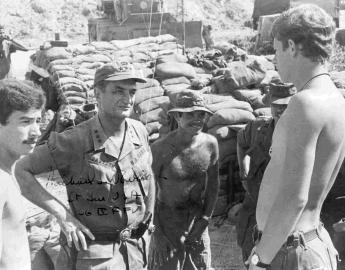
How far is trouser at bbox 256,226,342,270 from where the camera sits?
102 inches

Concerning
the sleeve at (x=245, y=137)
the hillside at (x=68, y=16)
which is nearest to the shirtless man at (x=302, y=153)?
the sleeve at (x=245, y=137)

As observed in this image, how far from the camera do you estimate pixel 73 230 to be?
344 centimetres

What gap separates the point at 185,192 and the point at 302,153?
8.36 feet

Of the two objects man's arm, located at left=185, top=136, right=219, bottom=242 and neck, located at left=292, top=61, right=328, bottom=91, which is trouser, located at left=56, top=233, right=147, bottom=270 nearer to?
man's arm, located at left=185, top=136, right=219, bottom=242

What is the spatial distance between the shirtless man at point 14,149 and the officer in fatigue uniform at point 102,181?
505mm

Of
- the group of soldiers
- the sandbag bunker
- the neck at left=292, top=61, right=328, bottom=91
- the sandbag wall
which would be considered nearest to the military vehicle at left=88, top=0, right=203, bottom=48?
the sandbag wall

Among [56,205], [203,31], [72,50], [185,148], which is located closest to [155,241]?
[185,148]

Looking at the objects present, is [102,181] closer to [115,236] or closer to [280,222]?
[115,236]

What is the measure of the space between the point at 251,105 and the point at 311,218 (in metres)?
5.81

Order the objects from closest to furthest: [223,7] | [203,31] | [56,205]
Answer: [56,205]
[203,31]
[223,7]

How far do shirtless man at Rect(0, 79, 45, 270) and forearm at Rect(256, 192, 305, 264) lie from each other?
1.08 metres

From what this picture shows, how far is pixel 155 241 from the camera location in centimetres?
498

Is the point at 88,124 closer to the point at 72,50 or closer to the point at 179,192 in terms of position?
the point at 179,192

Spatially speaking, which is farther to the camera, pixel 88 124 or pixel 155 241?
pixel 155 241
